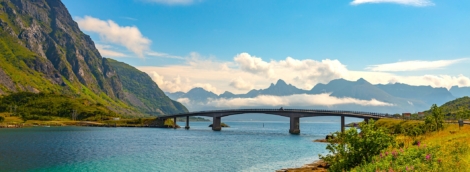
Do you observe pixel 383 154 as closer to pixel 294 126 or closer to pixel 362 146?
pixel 362 146

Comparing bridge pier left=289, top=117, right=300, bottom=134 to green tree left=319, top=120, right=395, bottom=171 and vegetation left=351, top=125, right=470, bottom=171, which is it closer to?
green tree left=319, top=120, right=395, bottom=171

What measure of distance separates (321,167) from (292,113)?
141312mm

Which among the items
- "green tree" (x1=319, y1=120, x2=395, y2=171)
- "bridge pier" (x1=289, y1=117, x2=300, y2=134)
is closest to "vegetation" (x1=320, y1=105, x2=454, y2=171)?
"green tree" (x1=319, y1=120, x2=395, y2=171)

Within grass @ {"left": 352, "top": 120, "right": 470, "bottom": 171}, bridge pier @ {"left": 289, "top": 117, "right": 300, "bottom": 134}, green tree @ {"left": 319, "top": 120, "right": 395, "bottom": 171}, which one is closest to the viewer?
grass @ {"left": 352, "top": 120, "right": 470, "bottom": 171}

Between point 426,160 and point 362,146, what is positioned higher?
point 362,146

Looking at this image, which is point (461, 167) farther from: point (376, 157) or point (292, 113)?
point (292, 113)

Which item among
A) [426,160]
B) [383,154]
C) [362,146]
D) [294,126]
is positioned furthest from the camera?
[294,126]

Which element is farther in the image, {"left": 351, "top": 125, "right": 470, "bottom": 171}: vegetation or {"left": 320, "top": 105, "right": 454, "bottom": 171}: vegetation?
{"left": 320, "top": 105, "right": 454, "bottom": 171}: vegetation

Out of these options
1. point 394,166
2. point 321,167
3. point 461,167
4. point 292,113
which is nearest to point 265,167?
point 321,167

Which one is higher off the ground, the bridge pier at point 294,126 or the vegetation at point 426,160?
A: the vegetation at point 426,160

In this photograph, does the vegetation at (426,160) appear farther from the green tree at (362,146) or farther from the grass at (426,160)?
the green tree at (362,146)

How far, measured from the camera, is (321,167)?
5084 cm

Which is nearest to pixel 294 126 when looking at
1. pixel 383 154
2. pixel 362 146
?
pixel 362 146

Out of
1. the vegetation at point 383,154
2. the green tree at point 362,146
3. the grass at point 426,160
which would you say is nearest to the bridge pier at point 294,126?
the vegetation at point 383,154
